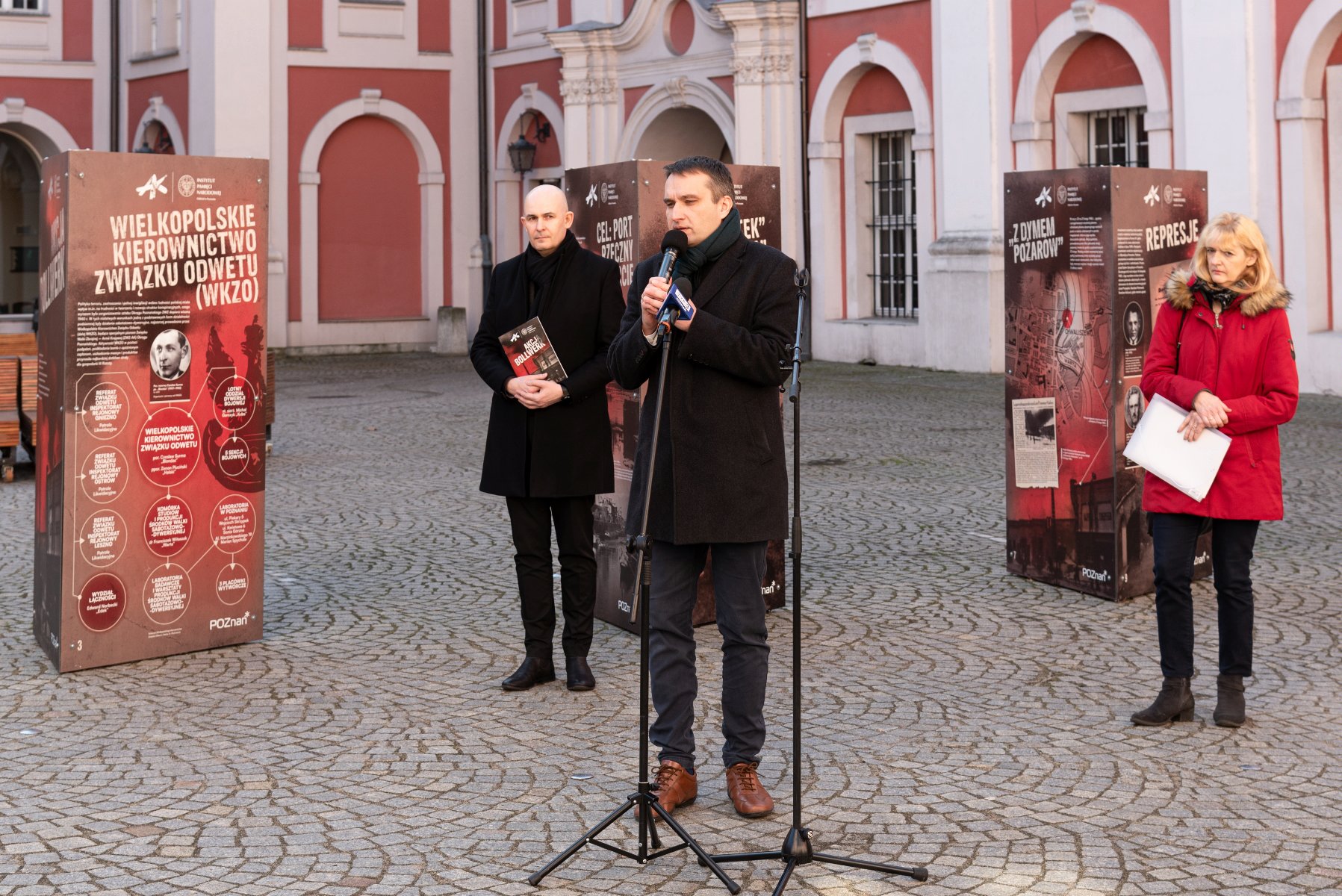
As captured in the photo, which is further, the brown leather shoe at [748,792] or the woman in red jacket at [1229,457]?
the woman in red jacket at [1229,457]

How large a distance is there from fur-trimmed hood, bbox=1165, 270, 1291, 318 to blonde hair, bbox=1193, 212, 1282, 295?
0.06 feet

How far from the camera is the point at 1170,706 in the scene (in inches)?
231

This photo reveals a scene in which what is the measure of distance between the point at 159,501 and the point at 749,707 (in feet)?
10.00

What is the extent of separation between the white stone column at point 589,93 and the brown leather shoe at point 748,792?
20.2 m

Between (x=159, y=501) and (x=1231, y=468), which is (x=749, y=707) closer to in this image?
(x=1231, y=468)

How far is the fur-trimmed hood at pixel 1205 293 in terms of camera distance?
5820 millimetres

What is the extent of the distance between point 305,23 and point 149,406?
21089mm

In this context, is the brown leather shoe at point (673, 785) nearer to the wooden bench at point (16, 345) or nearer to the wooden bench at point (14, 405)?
the wooden bench at point (14, 405)

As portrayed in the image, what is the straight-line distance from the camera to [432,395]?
19328 mm

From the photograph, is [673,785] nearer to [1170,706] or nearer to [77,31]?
[1170,706]

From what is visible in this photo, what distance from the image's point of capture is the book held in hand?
21.1ft

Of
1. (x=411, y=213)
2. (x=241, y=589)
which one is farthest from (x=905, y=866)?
(x=411, y=213)

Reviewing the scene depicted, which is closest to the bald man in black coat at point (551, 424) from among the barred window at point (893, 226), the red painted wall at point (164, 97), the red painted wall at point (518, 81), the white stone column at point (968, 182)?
the white stone column at point (968, 182)

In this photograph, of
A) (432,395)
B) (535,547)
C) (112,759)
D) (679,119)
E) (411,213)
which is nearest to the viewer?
(112,759)
